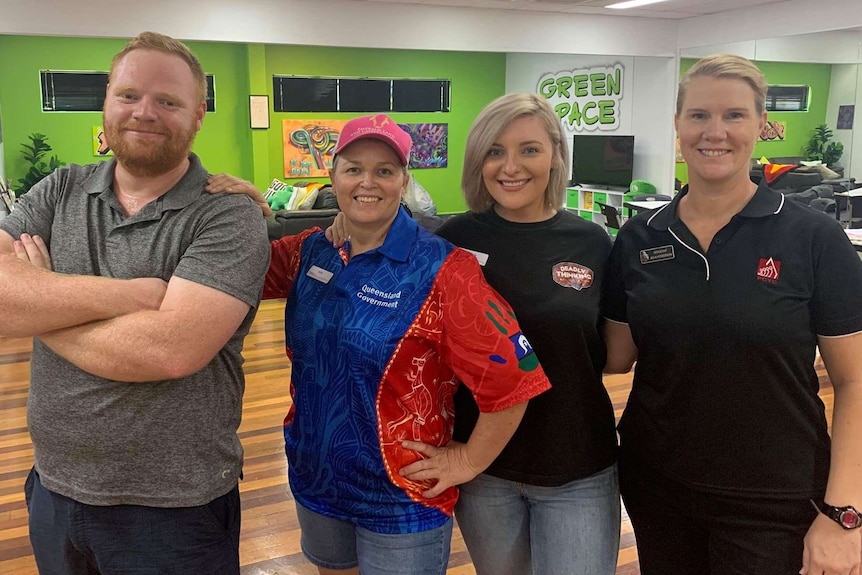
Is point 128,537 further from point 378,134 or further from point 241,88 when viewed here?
point 241,88

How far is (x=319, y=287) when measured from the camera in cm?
173

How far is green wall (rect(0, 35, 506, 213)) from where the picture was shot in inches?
428

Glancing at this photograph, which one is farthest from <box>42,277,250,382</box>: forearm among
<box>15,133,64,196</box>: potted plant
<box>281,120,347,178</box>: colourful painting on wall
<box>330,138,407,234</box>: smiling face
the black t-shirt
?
<box>281,120,347,178</box>: colourful painting on wall

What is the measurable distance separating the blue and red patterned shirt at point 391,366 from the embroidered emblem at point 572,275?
0.61ft

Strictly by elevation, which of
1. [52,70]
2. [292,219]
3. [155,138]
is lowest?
[292,219]

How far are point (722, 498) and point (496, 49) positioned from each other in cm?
859

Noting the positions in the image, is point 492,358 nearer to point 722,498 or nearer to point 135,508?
point 722,498

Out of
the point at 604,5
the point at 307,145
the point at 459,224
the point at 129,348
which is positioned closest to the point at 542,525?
the point at 459,224

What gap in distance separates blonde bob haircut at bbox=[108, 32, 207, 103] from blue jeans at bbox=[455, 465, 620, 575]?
1.16 meters

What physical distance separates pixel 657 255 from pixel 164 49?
3.92ft

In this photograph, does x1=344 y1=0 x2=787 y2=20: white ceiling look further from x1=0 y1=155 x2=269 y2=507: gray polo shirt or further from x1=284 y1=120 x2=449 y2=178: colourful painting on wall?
x1=0 y1=155 x2=269 y2=507: gray polo shirt

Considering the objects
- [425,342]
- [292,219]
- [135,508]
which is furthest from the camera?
[292,219]

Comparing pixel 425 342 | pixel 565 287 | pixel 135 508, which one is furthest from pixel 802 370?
pixel 135 508

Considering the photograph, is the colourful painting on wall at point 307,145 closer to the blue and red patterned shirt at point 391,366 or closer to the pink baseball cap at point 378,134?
the pink baseball cap at point 378,134
